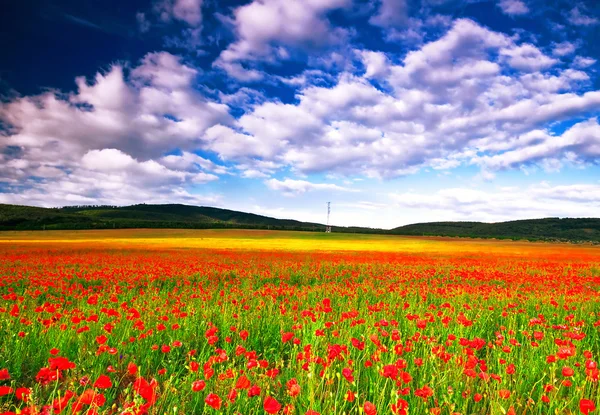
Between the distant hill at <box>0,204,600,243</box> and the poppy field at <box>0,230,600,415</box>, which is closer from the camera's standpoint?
the poppy field at <box>0,230,600,415</box>

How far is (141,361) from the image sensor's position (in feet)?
13.6

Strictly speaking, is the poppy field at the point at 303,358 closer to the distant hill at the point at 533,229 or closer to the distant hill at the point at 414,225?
the distant hill at the point at 414,225

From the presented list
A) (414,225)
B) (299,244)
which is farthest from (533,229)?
(299,244)

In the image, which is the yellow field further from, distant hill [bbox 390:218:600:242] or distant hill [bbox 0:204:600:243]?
distant hill [bbox 390:218:600:242]

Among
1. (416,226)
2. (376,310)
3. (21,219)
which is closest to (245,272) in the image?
(376,310)

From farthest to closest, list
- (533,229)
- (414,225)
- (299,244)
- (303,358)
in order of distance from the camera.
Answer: (414,225), (533,229), (299,244), (303,358)

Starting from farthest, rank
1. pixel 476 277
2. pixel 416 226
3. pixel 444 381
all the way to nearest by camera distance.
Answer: pixel 416 226 < pixel 476 277 < pixel 444 381

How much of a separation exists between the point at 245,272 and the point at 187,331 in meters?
9.10

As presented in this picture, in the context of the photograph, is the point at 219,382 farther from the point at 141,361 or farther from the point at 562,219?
the point at 562,219

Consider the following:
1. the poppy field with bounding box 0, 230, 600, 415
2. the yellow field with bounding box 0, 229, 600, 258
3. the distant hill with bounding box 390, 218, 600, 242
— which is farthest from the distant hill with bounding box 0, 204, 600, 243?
the poppy field with bounding box 0, 230, 600, 415

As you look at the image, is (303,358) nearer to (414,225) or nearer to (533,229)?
(533,229)

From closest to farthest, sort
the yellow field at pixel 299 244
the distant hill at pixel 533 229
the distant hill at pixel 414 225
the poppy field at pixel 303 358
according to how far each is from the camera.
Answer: the poppy field at pixel 303 358 < the yellow field at pixel 299 244 < the distant hill at pixel 414 225 < the distant hill at pixel 533 229

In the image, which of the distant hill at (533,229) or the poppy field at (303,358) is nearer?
the poppy field at (303,358)

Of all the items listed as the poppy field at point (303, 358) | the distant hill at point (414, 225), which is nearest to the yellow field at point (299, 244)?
the poppy field at point (303, 358)
